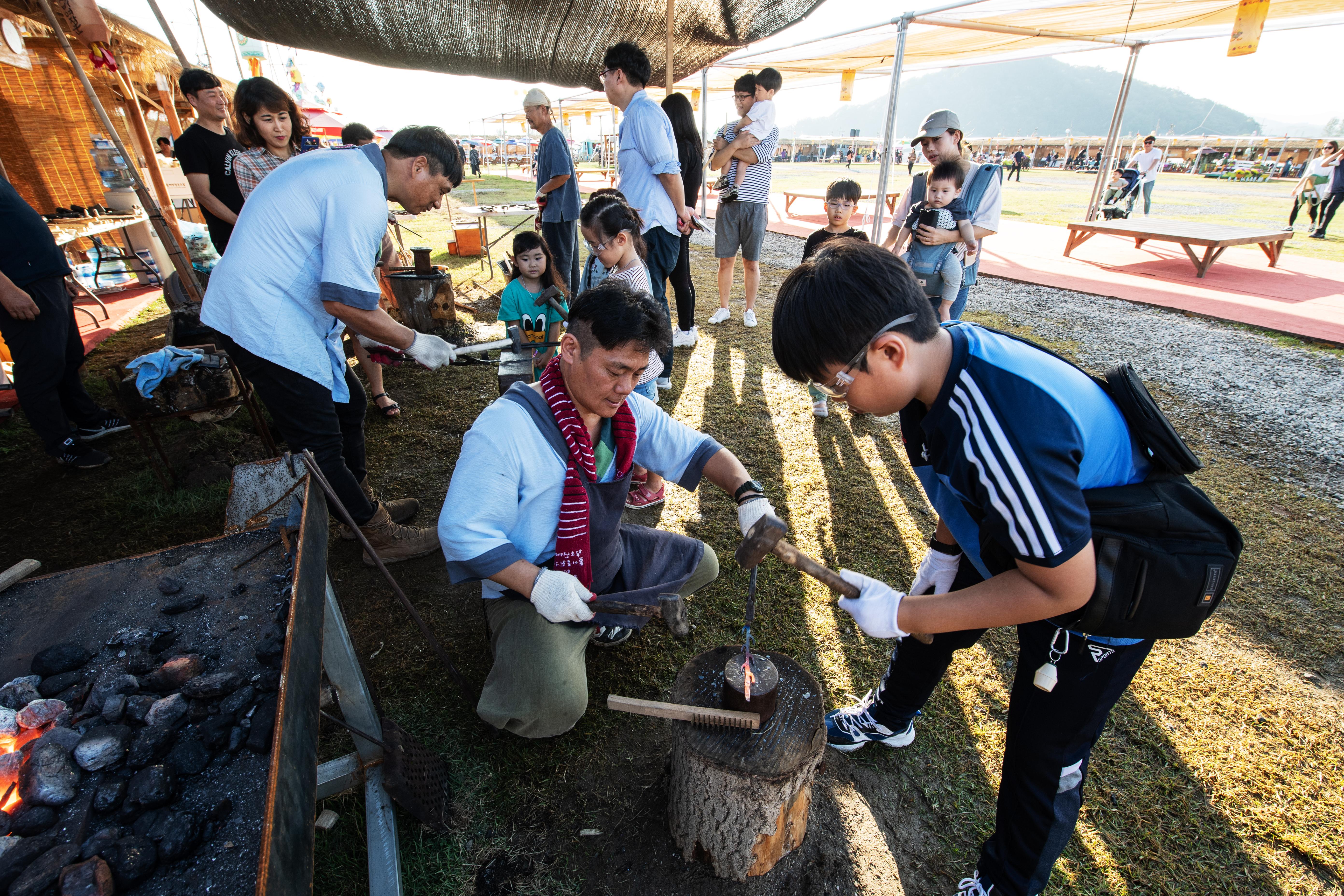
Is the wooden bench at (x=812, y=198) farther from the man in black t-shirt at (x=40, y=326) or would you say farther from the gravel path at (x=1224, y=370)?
the man in black t-shirt at (x=40, y=326)

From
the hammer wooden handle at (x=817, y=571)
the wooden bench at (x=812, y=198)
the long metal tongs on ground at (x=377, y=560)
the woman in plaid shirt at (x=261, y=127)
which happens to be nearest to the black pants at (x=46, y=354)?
the woman in plaid shirt at (x=261, y=127)

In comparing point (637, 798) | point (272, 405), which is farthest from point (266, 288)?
point (637, 798)

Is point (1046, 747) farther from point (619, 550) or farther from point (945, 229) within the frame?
point (945, 229)

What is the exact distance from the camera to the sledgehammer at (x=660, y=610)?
1917 mm

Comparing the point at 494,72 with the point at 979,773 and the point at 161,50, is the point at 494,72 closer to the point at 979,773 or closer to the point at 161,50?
the point at 161,50

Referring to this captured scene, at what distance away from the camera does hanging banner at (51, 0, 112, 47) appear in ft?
16.7

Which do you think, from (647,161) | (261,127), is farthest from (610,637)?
(261,127)

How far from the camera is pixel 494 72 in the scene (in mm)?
7008

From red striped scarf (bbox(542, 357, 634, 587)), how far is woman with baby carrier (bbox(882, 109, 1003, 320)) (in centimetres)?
328

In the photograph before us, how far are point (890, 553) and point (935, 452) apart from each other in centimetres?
208

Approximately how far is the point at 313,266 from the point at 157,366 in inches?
75.7

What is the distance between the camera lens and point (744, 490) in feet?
7.13

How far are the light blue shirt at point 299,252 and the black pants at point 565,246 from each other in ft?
11.0

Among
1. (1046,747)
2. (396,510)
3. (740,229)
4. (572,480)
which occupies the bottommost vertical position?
(396,510)
